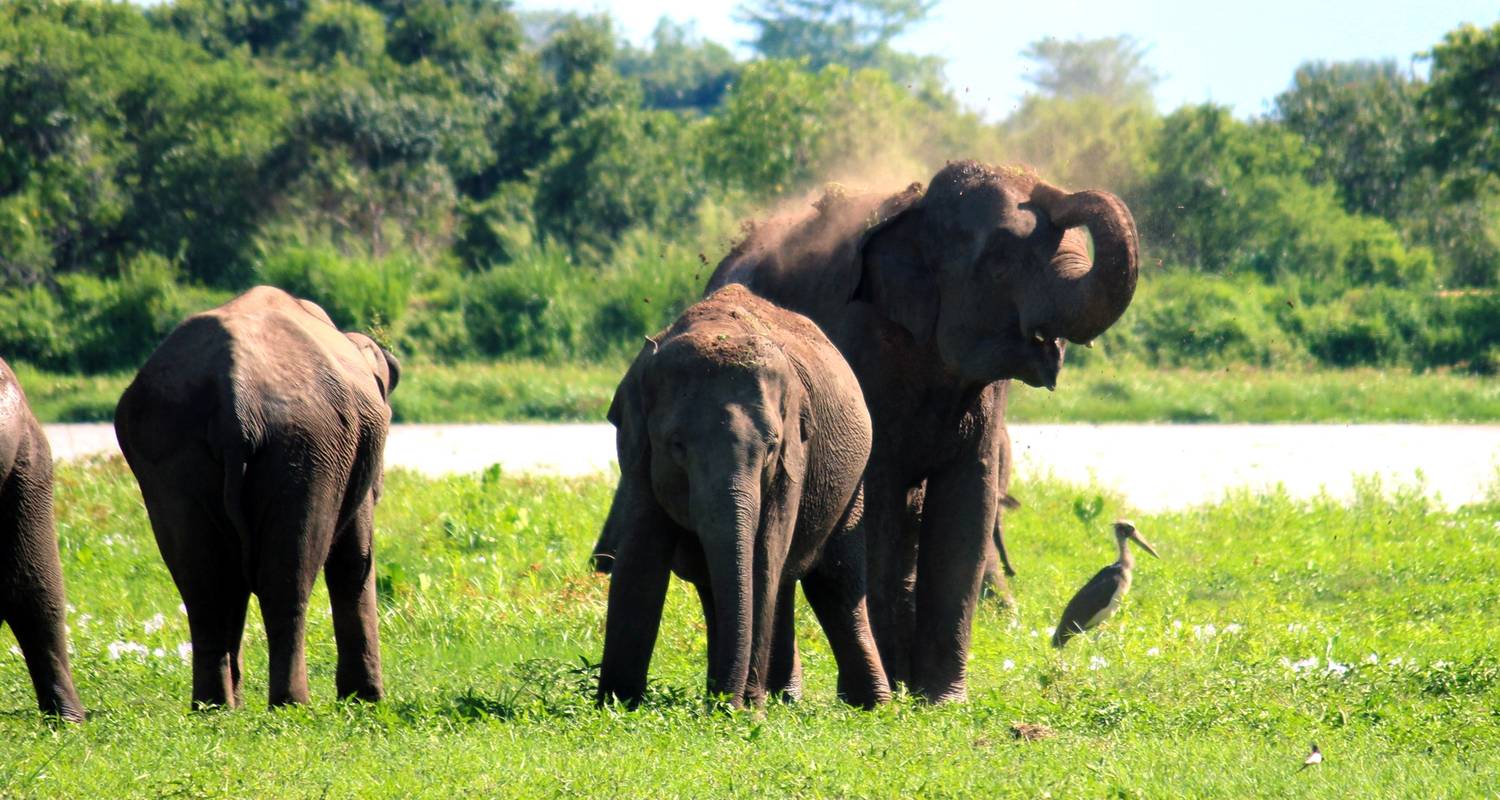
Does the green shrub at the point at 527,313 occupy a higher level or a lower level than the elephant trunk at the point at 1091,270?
lower

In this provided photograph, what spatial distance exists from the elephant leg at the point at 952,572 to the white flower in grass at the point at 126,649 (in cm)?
380

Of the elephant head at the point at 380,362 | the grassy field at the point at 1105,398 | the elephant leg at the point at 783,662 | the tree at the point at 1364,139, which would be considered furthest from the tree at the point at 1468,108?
the elephant leg at the point at 783,662

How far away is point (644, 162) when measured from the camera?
3750cm

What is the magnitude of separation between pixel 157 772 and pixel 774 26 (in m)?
106

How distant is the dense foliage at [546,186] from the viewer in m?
29.6

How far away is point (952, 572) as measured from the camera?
338 inches

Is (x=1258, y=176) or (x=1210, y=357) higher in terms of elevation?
(x=1258, y=176)

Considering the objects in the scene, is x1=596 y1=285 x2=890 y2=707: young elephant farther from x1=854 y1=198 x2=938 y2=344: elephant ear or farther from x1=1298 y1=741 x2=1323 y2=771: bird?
x1=1298 y1=741 x2=1323 y2=771: bird

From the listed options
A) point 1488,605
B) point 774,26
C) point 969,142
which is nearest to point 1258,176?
point 969,142

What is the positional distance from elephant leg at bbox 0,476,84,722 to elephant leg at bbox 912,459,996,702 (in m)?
3.62

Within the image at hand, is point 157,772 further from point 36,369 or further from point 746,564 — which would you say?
point 36,369

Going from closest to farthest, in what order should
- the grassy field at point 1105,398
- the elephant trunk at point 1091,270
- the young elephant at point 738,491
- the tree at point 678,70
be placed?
the young elephant at point 738,491 < the elephant trunk at point 1091,270 < the grassy field at point 1105,398 < the tree at point 678,70

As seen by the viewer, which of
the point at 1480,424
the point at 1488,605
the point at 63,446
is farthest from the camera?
the point at 1480,424

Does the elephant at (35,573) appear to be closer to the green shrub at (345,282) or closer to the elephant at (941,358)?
the elephant at (941,358)
